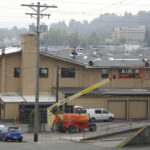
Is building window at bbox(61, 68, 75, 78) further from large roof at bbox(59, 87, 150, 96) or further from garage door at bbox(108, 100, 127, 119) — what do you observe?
garage door at bbox(108, 100, 127, 119)

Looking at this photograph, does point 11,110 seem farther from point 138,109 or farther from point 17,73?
point 138,109

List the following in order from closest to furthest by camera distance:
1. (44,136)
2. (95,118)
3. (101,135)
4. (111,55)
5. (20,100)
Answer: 1. (101,135)
2. (44,136)
3. (95,118)
4. (20,100)
5. (111,55)

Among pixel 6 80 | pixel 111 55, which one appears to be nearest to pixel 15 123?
pixel 6 80

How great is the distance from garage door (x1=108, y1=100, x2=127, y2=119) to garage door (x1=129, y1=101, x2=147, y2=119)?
93 cm

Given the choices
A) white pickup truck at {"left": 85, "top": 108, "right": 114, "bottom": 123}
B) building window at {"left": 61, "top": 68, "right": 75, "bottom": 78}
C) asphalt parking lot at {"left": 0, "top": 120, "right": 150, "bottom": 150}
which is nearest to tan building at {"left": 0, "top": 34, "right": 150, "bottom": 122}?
building window at {"left": 61, "top": 68, "right": 75, "bottom": 78}

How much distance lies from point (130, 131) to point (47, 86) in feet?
69.0

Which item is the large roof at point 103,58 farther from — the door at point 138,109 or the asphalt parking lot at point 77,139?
the asphalt parking lot at point 77,139

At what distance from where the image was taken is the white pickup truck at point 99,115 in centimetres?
5359

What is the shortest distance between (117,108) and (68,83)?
8.12 m

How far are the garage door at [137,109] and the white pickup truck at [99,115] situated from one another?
15.7ft

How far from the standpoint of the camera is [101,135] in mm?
40938

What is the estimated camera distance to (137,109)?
59.3 m

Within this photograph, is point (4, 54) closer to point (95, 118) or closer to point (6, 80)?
point (6, 80)

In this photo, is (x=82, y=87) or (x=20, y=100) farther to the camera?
(x=82, y=87)
